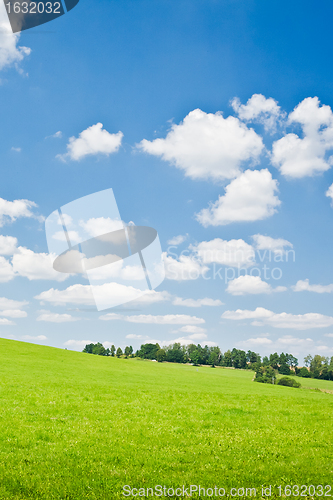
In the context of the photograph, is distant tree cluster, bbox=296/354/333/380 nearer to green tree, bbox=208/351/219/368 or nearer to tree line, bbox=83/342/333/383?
tree line, bbox=83/342/333/383

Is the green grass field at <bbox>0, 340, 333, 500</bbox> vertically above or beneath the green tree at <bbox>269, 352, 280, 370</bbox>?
above

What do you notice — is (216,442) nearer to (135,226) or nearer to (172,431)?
(172,431)

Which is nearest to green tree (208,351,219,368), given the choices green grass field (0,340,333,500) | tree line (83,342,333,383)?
tree line (83,342,333,383)

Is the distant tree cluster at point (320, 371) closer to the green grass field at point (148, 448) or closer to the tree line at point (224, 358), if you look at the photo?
the tree line at point (224, 358)

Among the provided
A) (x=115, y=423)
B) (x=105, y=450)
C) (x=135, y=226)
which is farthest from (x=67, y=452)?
(x=135, y=226)

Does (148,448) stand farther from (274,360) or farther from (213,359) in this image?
(274,360)

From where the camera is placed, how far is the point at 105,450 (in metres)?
12.7

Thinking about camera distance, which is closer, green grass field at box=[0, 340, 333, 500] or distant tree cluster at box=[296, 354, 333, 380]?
green grass field at box=[0, 340, 333, 500]

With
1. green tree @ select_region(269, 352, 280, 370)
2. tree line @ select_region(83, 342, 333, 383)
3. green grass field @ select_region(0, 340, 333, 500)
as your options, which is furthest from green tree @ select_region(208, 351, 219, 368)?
green grass field @ select_region(0, 340, 333, 500)

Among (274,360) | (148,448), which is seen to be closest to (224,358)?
(274,360)

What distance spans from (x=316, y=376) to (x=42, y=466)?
177 meters

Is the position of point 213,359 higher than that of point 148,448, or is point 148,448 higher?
point 148,448

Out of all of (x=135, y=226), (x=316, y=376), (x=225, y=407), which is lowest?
(x=316, y=376)

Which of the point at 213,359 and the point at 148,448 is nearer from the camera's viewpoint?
the point at 148,448
